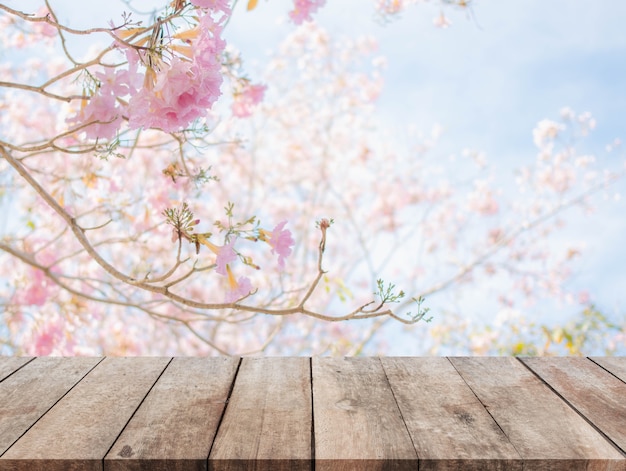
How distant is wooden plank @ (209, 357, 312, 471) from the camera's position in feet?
3.31

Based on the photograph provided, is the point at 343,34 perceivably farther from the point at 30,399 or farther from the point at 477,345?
A: the point at 30,399

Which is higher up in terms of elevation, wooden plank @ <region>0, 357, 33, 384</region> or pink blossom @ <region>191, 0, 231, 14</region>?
pink blossom @ <region>191, 0, 231, 14</region>

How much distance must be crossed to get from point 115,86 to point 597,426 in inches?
45.0

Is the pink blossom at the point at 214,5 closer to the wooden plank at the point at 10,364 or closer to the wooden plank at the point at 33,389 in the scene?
the wooden plank at the point at 33,389

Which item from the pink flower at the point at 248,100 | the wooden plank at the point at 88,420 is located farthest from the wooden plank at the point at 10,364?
the pink flower at the point at 248,100

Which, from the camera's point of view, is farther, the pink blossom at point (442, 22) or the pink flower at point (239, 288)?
the pink blossom at point (442, 22)

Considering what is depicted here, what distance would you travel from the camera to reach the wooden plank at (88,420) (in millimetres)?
1024

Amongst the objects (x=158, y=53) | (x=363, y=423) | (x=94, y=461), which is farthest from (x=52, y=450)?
(x=158, y=53)

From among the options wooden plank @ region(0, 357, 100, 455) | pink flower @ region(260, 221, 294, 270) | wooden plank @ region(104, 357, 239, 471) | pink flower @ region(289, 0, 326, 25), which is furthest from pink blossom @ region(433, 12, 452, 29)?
wooden plank @ region(0, 357, 100, 455)

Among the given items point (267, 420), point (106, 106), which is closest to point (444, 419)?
point (267, 420)

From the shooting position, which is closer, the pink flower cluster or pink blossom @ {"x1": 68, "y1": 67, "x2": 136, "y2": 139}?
the pink flower cluster

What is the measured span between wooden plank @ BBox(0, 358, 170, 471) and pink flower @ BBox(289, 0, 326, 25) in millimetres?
994

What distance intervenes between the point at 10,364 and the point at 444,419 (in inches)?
38.2

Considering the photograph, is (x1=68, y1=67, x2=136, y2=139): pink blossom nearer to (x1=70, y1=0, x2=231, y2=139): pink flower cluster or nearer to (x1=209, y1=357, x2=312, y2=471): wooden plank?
(x1=70, y1=0, x2=231, y2=139): pink flower cluster
